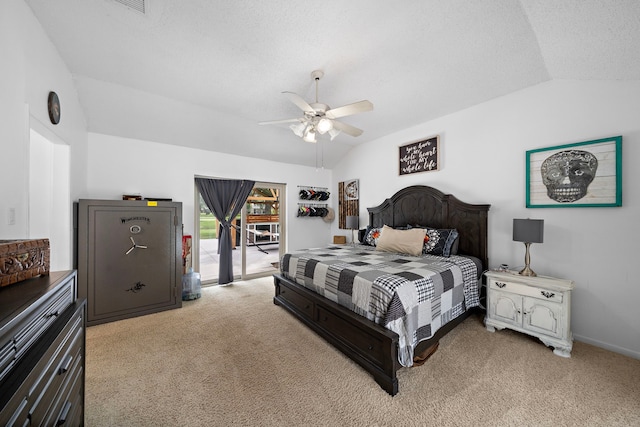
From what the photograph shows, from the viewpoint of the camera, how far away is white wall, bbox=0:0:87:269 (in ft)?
5.10

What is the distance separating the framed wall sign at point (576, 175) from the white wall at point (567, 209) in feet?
0.23

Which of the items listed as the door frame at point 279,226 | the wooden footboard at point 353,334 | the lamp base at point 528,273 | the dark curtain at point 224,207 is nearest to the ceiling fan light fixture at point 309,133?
the wooden footboard at point 353,334

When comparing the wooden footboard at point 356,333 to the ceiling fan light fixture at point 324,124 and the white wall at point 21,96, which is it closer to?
the ceiling fan light fixture at point 324,124

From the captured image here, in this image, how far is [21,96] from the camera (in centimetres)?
175

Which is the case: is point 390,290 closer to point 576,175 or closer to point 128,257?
point 576,175

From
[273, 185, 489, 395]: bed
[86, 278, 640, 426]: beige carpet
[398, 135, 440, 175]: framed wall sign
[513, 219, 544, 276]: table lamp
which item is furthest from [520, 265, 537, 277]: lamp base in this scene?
[398, 135, 440, 175]: framed wall sign

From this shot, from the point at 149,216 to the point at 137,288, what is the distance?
0.93m

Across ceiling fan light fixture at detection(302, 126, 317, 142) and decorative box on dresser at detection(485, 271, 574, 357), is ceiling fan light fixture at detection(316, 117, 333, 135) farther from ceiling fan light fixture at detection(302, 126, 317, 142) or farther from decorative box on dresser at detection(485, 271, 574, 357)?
decorative box on dresser at detection(485, 271, 574, 357)

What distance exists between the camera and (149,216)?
10.3 feet

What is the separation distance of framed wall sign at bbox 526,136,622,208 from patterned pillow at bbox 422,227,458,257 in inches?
35.0

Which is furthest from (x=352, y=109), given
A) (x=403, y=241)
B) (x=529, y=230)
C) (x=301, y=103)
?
(x=529, y=230)

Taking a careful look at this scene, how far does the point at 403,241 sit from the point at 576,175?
1881 millimetres

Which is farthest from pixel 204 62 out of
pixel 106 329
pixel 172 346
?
pixel 106 329

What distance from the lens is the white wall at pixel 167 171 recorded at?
3354mm
